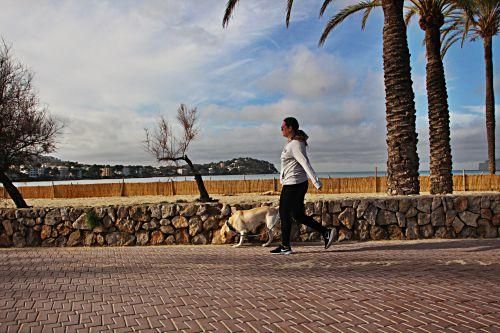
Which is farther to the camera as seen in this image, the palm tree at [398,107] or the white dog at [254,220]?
the palm tree at [398,107]

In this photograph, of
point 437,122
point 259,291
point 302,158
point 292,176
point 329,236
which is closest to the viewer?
point 259,291

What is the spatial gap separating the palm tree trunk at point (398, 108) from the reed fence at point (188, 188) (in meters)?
18.8

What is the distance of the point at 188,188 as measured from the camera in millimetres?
29375

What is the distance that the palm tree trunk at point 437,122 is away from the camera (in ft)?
42.0

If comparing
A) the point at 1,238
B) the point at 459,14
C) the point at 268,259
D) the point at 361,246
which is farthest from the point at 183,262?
the point at 459,14

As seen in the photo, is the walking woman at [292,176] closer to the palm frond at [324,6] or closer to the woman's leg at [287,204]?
the woman's leg at [287,204]

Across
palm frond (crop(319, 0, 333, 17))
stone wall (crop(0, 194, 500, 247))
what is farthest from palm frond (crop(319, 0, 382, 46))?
stone wall (crop(0, 194, 500, 247))

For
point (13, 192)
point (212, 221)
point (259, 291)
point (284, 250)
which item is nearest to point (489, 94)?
point (212, 221)

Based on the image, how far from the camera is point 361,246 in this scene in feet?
24.6

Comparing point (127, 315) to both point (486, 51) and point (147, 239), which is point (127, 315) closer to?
point (147, 239)

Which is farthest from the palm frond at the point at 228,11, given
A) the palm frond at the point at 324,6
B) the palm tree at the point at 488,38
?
the palm tree at the point at 488,38

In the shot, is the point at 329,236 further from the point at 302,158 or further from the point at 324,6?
the point at 324,6

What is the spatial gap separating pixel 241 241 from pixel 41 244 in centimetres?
402

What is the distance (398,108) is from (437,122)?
11.8 ft
